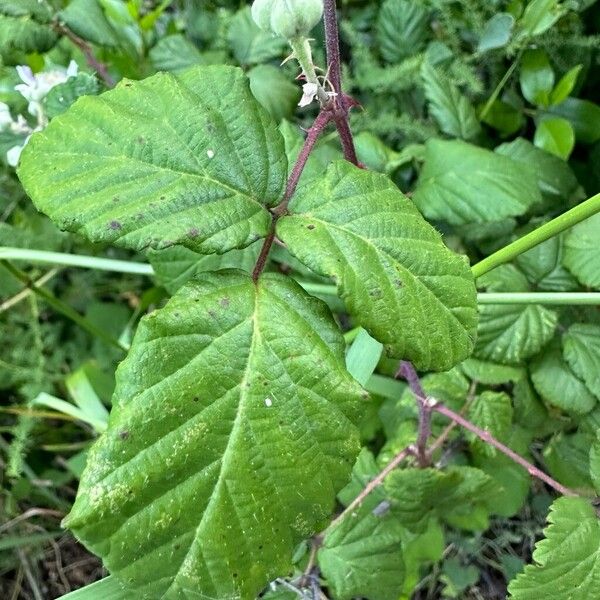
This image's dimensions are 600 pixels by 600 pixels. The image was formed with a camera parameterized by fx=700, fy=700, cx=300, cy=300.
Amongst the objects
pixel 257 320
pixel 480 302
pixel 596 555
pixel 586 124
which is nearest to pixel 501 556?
pixel 596 555

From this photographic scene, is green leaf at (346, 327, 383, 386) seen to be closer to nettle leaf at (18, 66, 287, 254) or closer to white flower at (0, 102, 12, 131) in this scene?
nettle leaf at (18, 66, 287, 254)

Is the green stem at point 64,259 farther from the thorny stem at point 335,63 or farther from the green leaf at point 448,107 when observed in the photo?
the green leaf at point 448,107

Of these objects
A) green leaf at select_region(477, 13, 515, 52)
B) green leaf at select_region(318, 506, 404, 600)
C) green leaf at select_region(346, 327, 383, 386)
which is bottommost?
green leaf at select_region(318, 506, 404, 600)

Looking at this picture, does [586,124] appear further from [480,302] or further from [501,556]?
[501,556]

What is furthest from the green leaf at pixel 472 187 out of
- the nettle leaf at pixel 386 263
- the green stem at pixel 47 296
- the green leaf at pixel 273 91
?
the green stem at pixel 47 296

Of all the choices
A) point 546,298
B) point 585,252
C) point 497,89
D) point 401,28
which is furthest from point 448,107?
point 546,298

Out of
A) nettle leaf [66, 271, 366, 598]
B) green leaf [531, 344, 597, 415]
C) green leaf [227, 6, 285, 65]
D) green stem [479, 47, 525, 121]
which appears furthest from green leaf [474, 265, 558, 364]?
green leaf [227, 6, 285, 65]
